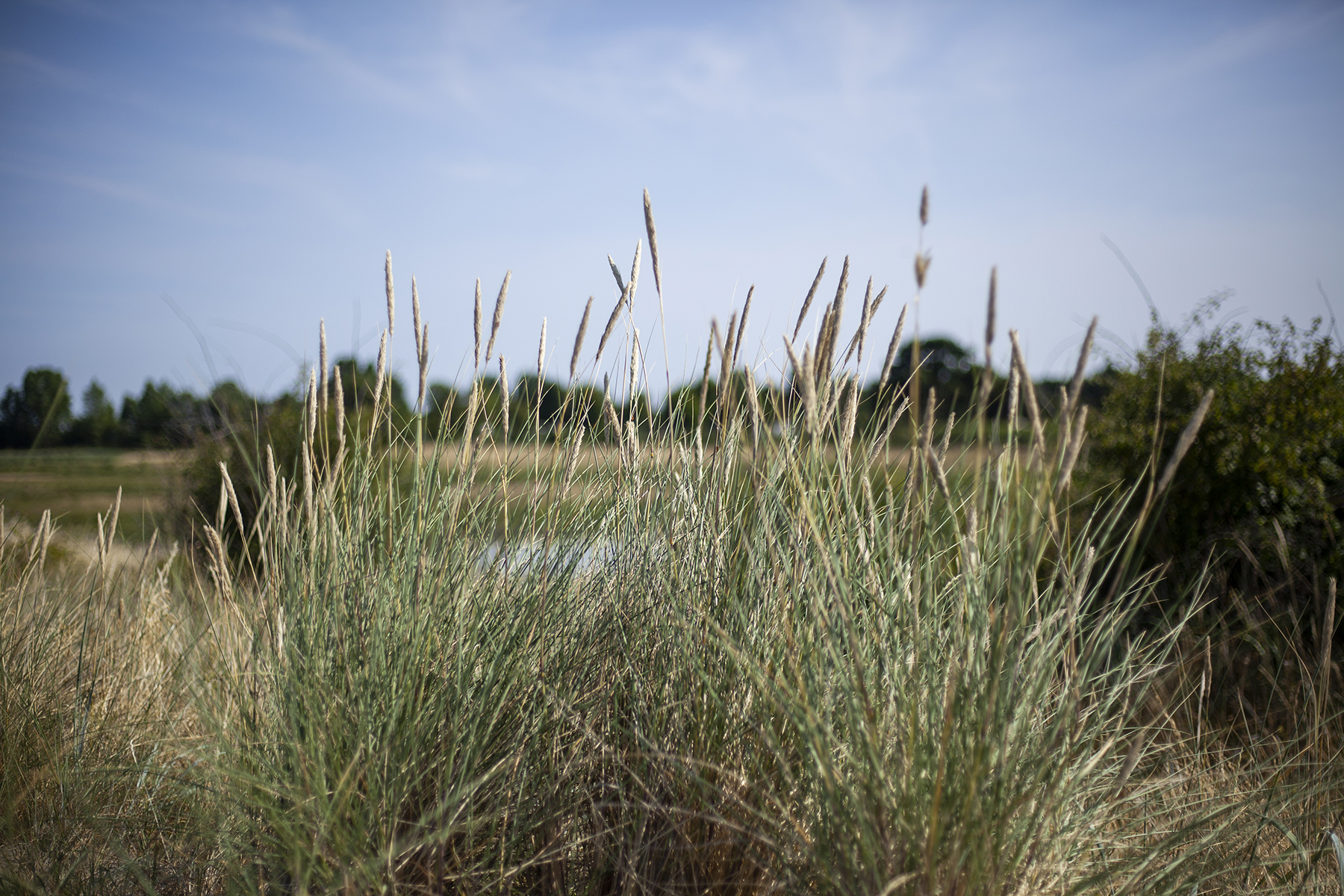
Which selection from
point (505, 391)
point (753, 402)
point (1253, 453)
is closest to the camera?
point (753, 402)

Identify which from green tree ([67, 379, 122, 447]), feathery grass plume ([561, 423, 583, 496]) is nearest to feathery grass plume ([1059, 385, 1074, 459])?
feathery grass plume ([561, 423, 583, 496])

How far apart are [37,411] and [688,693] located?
3.54m

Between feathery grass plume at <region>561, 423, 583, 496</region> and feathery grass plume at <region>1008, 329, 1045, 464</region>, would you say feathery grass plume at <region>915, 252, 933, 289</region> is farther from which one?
feathery grass plume at <region>561, 423, 583, 496</region>

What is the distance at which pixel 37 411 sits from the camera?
10.8ft

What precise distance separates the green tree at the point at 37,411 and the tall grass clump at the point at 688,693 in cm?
166

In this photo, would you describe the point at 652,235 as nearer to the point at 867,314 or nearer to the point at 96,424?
the point at 867,314

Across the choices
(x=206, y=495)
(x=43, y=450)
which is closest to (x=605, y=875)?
(x=43, y=450)

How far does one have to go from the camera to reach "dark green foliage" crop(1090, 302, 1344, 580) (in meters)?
4.20

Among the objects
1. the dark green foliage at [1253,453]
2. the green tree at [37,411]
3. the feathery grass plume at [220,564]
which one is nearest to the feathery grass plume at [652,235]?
the feathery grass plume at [220,564]

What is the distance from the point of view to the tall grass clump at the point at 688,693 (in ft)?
3.55

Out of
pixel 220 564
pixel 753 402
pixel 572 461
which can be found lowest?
pixel 220 564

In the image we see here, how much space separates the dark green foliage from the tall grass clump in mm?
3097

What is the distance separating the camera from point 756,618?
4.46ft

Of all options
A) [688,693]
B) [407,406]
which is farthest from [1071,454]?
[407,406]
